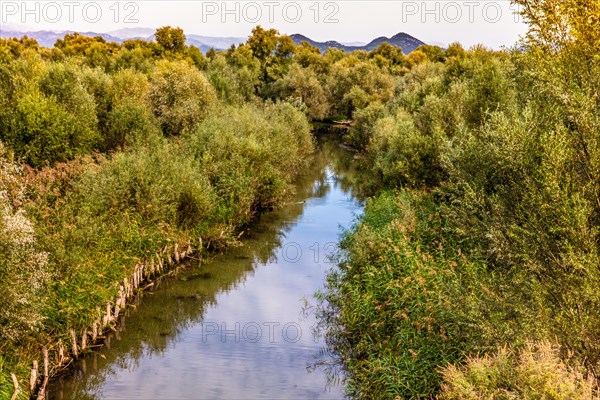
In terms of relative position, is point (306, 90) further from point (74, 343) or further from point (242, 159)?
point (74, 343)

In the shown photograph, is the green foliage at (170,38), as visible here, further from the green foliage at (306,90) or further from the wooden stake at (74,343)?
the wooden stake at (74,343)

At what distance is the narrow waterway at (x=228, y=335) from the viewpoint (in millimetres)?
20156

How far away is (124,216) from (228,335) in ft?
27.9

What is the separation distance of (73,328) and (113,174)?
1116 centimetres

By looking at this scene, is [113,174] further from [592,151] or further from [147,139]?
[592,151]

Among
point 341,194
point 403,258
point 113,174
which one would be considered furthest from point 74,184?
point 341,194

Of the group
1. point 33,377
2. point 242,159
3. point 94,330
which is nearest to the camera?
point 33,377

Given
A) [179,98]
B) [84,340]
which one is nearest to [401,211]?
[84,340]

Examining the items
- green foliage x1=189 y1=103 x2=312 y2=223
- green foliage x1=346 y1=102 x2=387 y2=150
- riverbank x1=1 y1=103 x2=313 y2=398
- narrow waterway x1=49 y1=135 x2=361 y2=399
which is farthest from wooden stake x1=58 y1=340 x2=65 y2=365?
green foliage x1=346 y1=102 x2=387 y2=150

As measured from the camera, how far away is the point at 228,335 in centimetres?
2461

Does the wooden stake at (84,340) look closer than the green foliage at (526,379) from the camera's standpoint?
No

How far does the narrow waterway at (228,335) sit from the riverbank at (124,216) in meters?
1.16

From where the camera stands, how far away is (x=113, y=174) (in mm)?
29875
